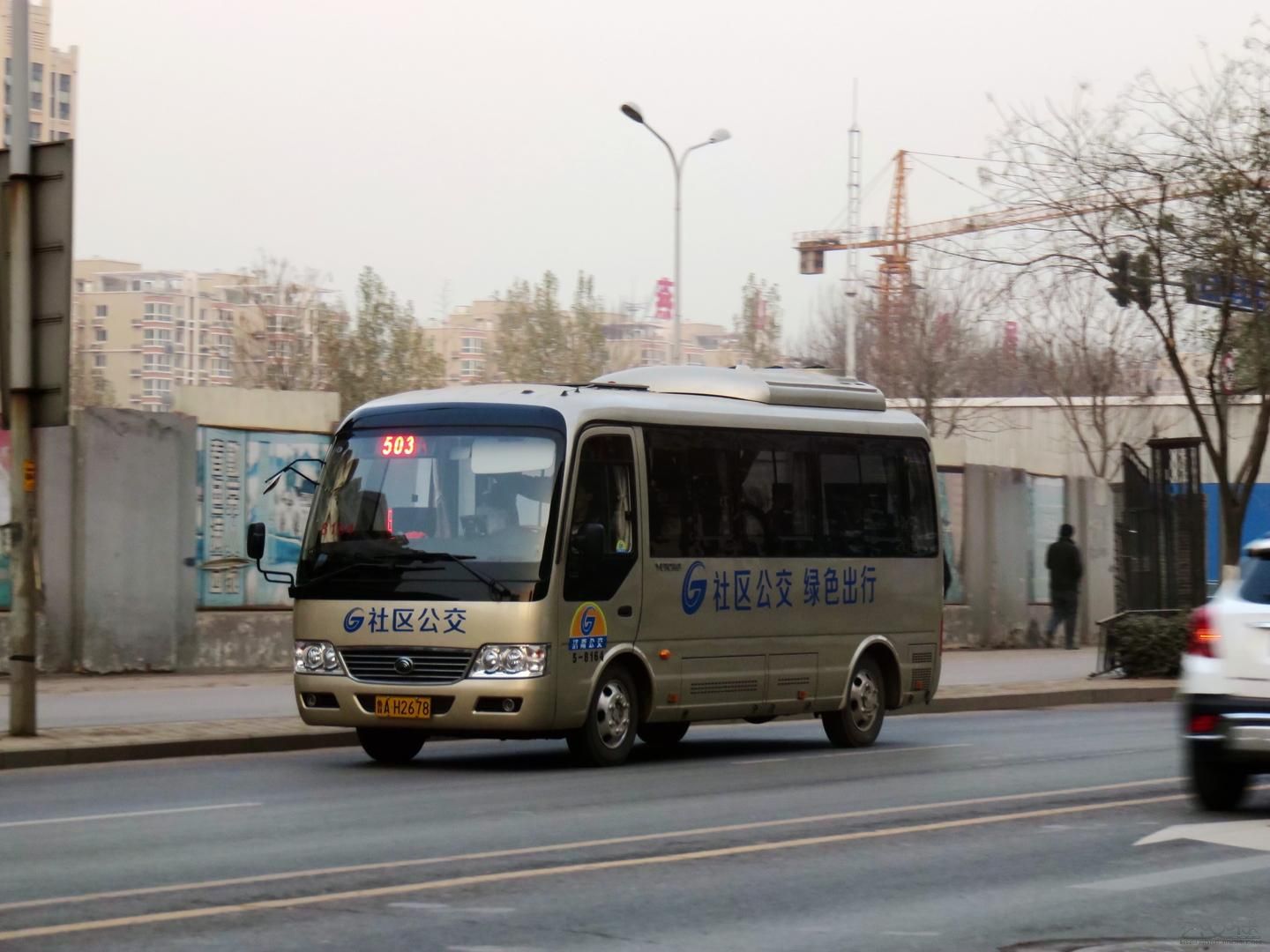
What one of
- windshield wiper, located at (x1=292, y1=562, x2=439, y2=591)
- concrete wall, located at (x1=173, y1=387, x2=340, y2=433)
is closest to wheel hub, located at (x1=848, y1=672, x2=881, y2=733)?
windshield wiper, located at (x1=292, y1=562, x2=439, y2=591)

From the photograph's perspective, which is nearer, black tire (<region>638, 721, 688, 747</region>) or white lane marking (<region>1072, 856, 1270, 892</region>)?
white lane marking (<region>1072, 856, 1270, 892</region>)

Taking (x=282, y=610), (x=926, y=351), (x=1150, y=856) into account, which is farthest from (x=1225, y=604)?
(x=926, y=351)

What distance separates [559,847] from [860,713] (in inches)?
317

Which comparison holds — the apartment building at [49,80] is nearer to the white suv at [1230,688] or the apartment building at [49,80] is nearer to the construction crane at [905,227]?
the construction crane at [905,227]

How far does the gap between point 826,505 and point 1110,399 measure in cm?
4190

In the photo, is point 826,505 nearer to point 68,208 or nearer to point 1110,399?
point 68,208

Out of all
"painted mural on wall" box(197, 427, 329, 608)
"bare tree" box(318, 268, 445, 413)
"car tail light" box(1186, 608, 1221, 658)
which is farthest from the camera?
"bare tree" box(318, 268, 445, 413)

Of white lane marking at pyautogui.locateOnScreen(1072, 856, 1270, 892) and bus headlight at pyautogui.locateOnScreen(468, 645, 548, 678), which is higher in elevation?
bus headlight at pyautogui.locateOnScreen(468, 645, 548, 678)

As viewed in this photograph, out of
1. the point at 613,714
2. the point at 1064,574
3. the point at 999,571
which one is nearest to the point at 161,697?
the point at 613,714

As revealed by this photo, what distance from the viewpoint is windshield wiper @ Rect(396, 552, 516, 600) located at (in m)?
14.4

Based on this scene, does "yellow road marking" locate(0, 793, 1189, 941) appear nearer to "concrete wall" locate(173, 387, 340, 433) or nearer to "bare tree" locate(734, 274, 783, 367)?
"concrete wall" locate(173, 387, 340, 433)

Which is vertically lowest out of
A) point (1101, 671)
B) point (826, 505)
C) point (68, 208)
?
point (1101, 671)

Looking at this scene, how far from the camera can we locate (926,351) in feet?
183

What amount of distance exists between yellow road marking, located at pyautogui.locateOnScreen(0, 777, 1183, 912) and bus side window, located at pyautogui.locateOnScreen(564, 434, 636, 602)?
11.5 feet
